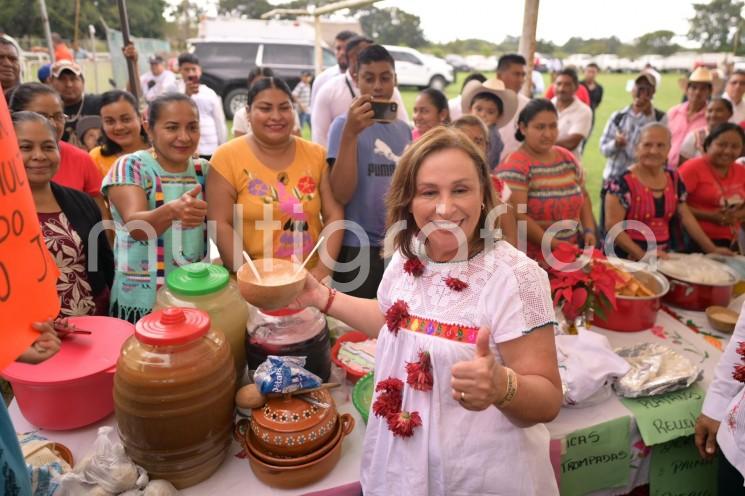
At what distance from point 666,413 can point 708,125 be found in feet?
12.0

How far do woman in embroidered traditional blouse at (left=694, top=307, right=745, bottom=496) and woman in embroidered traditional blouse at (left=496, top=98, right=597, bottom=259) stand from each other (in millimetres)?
1174

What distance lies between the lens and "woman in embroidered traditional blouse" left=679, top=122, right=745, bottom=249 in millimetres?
3301

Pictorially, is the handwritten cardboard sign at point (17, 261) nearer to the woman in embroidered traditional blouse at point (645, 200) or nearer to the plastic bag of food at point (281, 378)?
the plastic bag of food at point (281, 378)

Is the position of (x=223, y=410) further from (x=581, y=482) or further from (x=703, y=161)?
(x=703, y=161)

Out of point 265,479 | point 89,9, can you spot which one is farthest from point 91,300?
point 89,9

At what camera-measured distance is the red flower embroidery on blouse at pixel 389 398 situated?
138 cm

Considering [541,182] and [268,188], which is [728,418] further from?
[268,188]

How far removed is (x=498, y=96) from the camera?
3848mm

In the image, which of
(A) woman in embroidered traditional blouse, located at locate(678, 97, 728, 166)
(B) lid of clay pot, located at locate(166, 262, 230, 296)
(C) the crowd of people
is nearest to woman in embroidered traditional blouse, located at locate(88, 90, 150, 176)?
(C) the crowd of people

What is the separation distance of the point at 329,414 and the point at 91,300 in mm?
1273

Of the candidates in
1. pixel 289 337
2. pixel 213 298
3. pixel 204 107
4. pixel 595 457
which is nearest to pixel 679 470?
pixel 595 457

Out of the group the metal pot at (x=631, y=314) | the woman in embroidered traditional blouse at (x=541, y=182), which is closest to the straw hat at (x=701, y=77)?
the woman in embroidered traditional blouse at (x=541, y=182)

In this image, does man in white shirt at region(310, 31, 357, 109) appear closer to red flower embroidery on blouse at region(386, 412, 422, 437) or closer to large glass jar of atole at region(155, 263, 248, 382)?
large glass jar of atole at region(155, 263, 248, 382)

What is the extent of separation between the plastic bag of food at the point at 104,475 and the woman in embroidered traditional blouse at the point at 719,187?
3.52 meters
